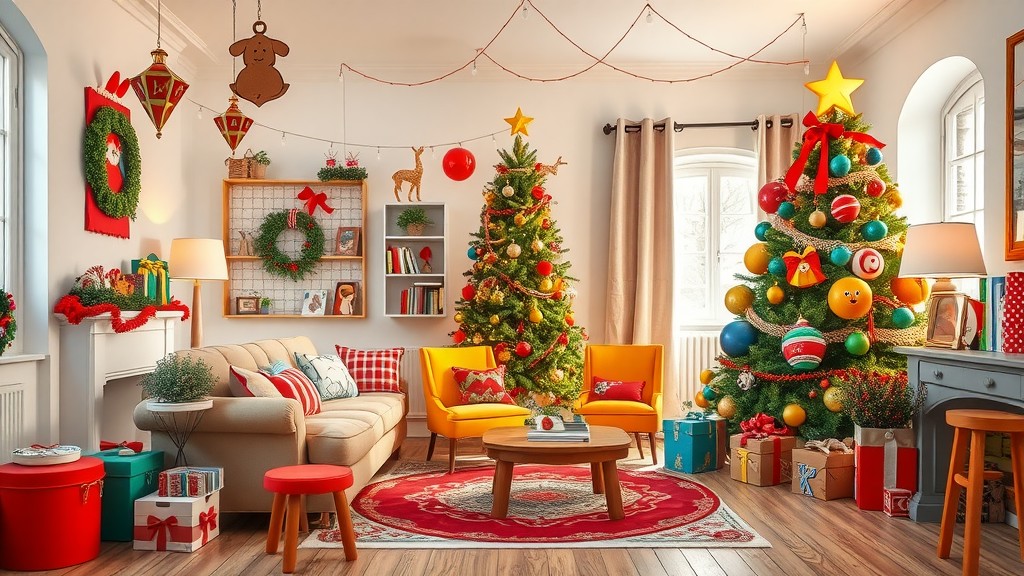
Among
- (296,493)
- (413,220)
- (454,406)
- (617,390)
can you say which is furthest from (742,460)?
(413,220)

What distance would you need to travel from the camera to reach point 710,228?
7289 mm

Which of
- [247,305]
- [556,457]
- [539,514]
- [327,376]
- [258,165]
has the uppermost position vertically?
[258,165]

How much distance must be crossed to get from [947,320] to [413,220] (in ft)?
13.1

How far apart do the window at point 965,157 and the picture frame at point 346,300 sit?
4564 millimetres

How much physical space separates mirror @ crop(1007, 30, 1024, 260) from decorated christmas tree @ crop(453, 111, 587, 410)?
120 inches

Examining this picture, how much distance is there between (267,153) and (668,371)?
3.87 meters

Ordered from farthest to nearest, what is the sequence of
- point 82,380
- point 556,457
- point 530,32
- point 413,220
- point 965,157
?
point 413,220, point 530,32, point 965,157, point 82,380, point 556,457

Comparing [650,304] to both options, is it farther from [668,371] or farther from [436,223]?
[436,223]

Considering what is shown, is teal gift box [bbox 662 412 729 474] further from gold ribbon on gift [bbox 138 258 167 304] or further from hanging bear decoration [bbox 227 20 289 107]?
gold ribbon on gift [bbox 138 258 167 304]

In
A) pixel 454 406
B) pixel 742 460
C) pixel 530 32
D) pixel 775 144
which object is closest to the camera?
pixel 742 460

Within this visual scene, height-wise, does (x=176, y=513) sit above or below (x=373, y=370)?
below

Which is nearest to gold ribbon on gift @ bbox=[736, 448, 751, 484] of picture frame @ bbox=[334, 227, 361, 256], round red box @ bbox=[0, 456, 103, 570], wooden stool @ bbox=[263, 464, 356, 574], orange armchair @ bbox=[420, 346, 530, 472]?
Answer: orange armchair @ bbox=[420, 346, 530, 472]

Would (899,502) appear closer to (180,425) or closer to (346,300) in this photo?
(180,425)

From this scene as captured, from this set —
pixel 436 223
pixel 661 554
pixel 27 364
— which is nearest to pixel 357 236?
pixel 436 223
